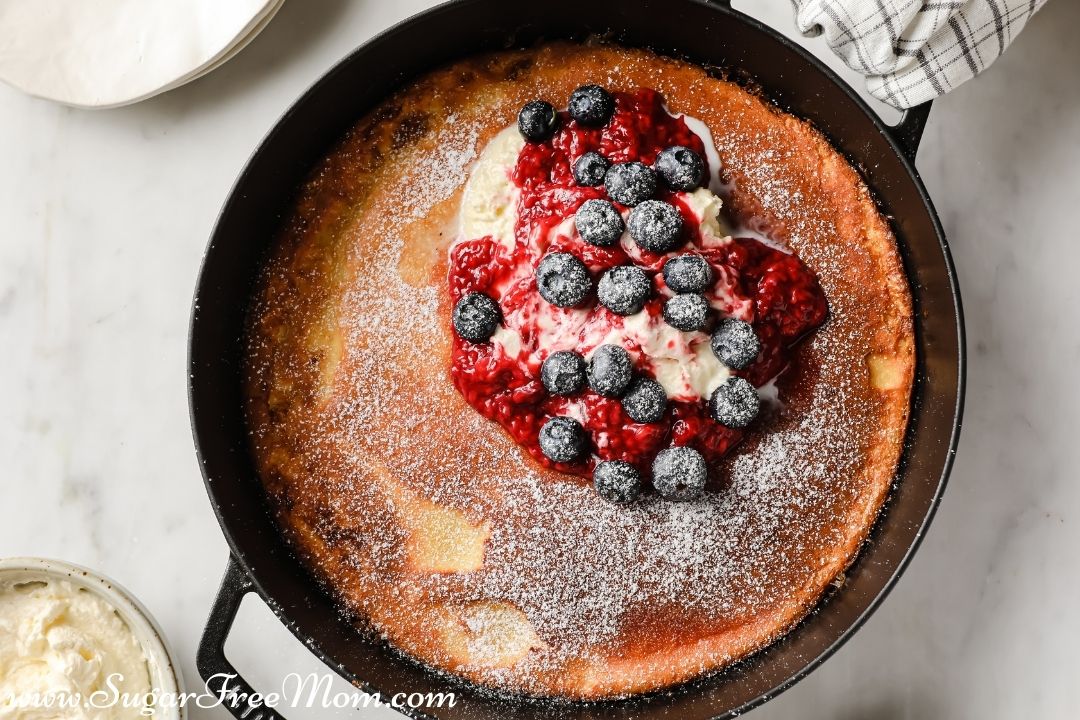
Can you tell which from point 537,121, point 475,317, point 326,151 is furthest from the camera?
point 326,151

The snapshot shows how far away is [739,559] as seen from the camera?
2.02 meters

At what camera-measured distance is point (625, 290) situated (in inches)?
69.2

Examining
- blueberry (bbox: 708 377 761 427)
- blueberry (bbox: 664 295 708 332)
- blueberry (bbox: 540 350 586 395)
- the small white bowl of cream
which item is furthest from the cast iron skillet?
blueberry (bbox: 540 350 586 395)

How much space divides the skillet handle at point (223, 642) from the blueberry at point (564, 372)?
0.78 m

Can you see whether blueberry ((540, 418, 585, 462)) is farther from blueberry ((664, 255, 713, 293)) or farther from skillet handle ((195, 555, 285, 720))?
skillet handle ((195, 555, 285, 720))

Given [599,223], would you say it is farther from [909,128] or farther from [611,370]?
[909,128]

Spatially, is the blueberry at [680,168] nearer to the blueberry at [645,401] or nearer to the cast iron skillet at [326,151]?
the cast iron skillet at [326,151]

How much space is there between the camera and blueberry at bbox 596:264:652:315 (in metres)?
1.76

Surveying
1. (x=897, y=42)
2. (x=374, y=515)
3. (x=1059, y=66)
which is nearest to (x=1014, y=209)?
(x=1059, y=66)

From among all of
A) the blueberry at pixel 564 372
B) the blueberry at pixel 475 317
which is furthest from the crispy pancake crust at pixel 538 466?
the blueberry at pixel 564 372

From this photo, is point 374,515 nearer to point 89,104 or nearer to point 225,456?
point 225,456

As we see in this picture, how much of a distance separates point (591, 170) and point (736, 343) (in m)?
0.47

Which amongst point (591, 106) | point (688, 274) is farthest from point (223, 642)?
point (591, 106)

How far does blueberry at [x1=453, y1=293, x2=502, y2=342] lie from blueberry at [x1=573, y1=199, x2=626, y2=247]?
0.24 metres
